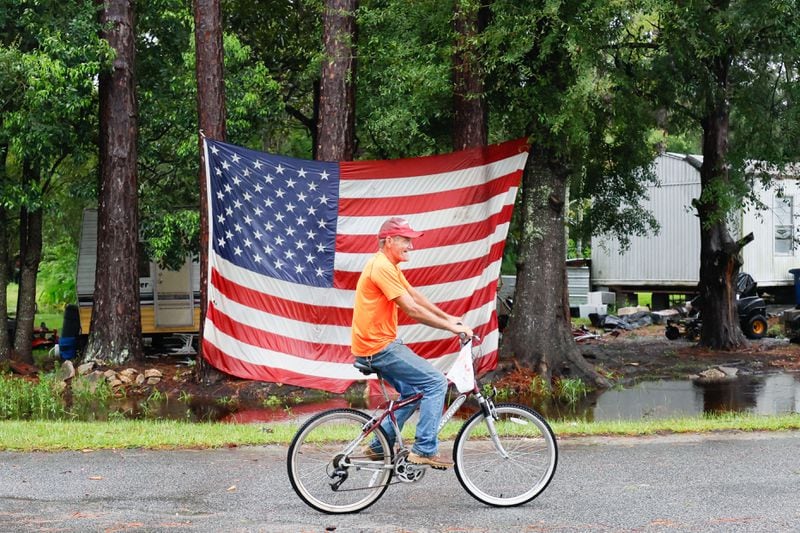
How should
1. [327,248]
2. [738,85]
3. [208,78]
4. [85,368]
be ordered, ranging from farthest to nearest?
1. [738,85]
2. [85,368]
3. [208,78]
4. [327,248]

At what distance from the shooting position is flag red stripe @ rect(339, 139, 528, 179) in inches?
621

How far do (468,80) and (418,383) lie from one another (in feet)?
33.2

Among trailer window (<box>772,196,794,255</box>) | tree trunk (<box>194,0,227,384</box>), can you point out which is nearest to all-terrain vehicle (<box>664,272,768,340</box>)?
trailer window (<box>772,196,794,255</box>)

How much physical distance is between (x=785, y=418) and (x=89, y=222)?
54.0ft

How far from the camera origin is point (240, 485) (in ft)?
26.5

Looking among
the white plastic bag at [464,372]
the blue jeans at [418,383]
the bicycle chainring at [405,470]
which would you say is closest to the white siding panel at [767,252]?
the white plastic bag at [464,372]

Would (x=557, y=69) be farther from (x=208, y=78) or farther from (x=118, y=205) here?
(x=118, y=205)

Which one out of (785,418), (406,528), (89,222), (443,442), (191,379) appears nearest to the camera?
(406,528)

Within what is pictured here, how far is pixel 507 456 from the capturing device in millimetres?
7340

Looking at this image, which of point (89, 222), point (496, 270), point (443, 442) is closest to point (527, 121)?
point (496, 270)

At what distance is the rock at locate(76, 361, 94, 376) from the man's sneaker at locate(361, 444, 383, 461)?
11.7m

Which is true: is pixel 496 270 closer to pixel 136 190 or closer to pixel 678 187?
pixel 136 190

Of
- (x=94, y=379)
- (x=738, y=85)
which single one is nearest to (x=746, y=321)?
(x=738, y=85)

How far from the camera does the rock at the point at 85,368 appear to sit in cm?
1792
